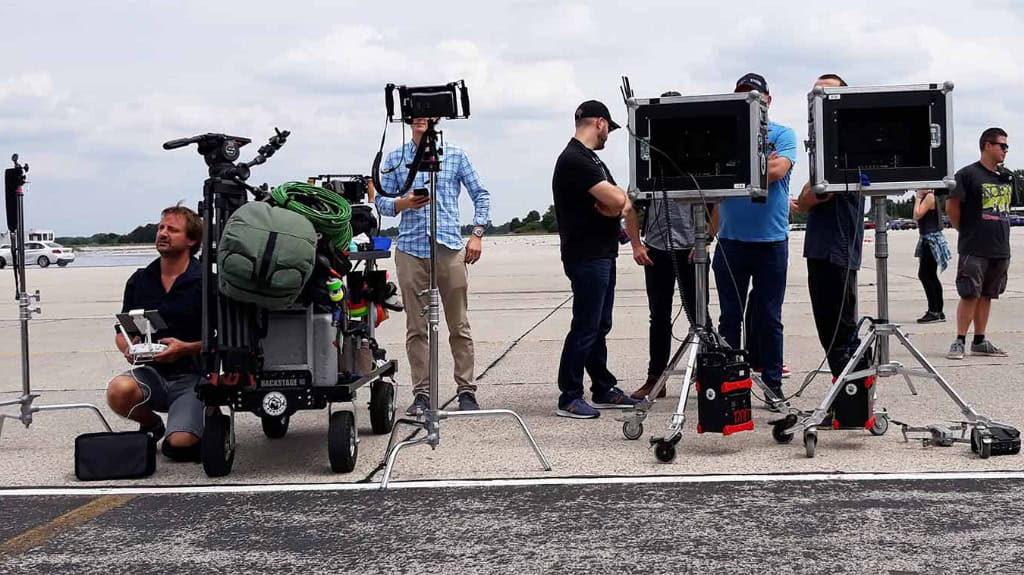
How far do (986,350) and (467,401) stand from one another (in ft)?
16.5

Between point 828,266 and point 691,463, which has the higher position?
point 828,266

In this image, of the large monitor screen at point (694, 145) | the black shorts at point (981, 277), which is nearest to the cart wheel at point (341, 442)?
the large monitor screen at point (694, 145)

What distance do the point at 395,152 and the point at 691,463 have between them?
3.05 m

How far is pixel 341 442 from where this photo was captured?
600 centimetres

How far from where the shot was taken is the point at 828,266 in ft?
24.3

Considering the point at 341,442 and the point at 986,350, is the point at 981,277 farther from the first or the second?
the point at 341,442

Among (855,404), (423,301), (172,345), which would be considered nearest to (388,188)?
(423,301)

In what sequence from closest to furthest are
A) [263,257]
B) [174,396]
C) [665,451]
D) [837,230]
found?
[263,257] → [665,451] → [174,396] → [837,230]

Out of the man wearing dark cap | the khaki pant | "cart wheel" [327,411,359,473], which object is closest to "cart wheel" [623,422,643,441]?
the man wearing dark cap

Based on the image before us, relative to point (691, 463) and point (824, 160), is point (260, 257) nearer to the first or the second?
point (691, 463)

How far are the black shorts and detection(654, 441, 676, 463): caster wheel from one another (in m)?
5.05

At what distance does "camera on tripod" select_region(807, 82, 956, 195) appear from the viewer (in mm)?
6332

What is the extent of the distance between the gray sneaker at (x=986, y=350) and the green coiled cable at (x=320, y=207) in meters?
6.27

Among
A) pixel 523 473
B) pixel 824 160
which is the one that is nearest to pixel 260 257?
pixel 523 473
